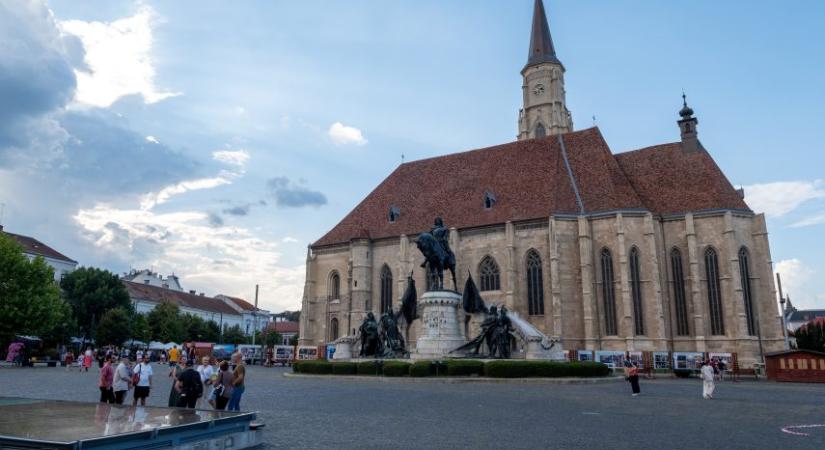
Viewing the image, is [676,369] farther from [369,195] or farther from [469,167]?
[369,195]

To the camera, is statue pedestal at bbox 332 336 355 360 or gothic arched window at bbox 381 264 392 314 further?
gothic arched window at bbox 381 264 392 314

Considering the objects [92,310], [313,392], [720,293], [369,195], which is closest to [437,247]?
[313,392]

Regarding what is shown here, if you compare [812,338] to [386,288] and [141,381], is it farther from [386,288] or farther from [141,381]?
[141,381]

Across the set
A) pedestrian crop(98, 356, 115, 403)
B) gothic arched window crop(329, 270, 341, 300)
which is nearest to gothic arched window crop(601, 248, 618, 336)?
gothic arched window crop(329, 270, 341, 300)

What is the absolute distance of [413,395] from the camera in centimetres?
1554

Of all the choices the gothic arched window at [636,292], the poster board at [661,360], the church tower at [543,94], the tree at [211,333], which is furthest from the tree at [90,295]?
the poster board at [661,360]

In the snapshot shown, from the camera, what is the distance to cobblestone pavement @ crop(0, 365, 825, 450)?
8.42 m

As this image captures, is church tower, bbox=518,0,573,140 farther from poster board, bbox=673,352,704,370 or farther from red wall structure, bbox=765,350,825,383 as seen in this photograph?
red wall structure, bbox=765,350,825,383

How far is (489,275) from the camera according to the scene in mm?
38812

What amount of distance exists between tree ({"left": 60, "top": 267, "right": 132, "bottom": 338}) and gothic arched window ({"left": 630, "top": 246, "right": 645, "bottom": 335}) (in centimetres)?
4294

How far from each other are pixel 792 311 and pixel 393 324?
398 feet

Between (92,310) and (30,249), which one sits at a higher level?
(30,249)

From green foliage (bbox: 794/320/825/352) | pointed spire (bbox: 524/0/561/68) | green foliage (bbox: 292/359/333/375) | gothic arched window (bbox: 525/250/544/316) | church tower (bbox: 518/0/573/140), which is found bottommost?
green foliage (bbox: 292/359/333/375)

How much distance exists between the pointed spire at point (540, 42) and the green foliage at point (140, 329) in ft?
147
